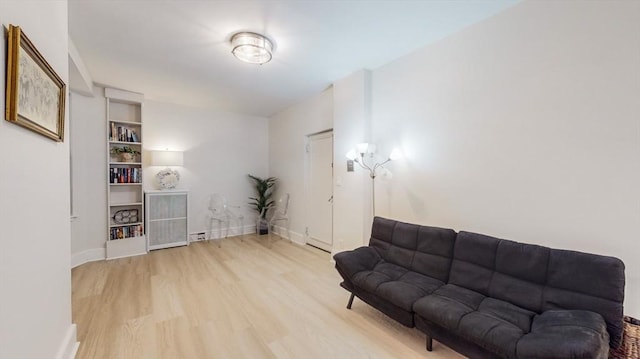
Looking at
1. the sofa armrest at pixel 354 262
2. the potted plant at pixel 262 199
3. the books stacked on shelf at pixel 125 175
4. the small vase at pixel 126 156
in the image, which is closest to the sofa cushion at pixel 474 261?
the sofa armrest at pixel 354 262

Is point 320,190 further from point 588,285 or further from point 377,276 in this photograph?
point 588,285

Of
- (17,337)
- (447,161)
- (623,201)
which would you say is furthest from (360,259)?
(17,337)

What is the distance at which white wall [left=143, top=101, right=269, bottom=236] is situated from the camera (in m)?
4.74

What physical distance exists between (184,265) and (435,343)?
133 inches

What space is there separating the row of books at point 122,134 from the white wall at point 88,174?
0.12m

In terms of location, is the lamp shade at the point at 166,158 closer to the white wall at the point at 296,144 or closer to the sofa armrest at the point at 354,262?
the white wall at the point at 296,144

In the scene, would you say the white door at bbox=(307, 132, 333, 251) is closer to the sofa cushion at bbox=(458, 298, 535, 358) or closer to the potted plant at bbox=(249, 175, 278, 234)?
the potted plant at bbox=(249, 175, 278, 234)

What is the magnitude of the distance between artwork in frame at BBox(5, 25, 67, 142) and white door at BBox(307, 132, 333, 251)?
10.8ft

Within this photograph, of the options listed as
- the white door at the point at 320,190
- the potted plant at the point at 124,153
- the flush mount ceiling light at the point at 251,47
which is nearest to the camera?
the flush mount ceiling light at the point at 251,47

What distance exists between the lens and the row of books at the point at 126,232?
4102mm

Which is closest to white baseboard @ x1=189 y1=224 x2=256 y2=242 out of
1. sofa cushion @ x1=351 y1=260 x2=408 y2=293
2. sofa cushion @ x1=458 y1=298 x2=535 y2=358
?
sofa cushion @ x1=351 y1=260 x2=408 y2=293

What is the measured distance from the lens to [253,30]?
98.6 inches

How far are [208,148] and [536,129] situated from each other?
16.9 feet

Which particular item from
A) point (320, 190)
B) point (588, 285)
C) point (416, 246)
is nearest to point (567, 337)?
point (588, 285)
